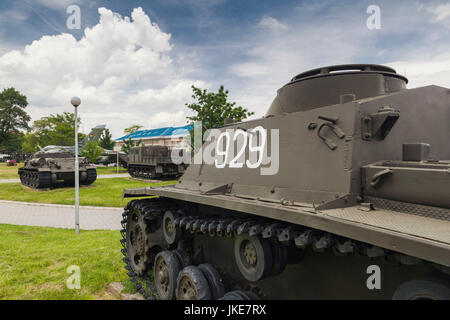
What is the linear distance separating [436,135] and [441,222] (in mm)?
2011

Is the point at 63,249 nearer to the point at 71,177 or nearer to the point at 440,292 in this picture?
the point at 440,292

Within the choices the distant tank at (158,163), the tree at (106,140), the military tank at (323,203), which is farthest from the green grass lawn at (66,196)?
the tree at (106,140)

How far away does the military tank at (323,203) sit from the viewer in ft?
7.74

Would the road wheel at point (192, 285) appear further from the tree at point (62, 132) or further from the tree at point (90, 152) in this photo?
the tree at point (62, 132)

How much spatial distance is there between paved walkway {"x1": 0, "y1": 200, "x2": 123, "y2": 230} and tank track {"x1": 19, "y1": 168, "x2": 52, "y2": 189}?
390cm

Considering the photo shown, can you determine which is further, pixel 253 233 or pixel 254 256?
pixel 254 256

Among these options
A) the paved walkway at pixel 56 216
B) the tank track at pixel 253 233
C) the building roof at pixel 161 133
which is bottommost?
the paved walkway at pixel 56 216

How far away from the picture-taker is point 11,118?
64.1 meters

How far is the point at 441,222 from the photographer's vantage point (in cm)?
228

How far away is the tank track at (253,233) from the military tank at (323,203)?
0.04ft

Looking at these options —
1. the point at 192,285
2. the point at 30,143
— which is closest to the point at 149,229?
the point at 192,285

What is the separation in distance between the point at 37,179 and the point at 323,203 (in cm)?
2023

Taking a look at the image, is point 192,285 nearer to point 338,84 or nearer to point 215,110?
point 338,84
